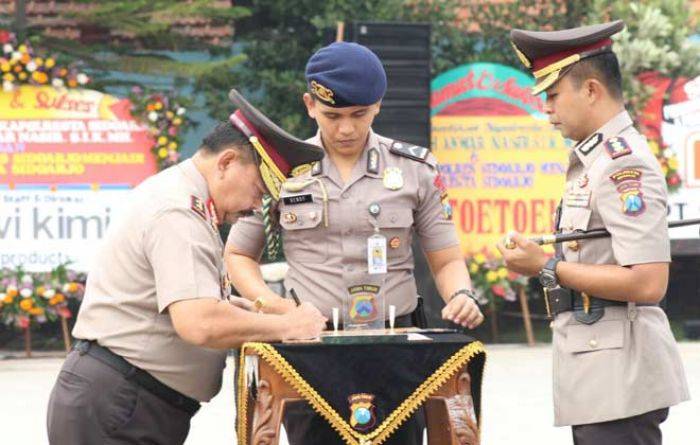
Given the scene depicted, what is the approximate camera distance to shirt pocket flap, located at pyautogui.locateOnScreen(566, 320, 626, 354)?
413cm

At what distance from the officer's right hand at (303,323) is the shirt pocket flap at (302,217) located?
1.66ft

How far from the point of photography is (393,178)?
15.8ft

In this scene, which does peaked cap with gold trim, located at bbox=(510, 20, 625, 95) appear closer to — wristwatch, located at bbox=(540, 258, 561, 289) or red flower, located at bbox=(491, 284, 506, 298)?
wristwatch, located at bbox=(540, 258, 561, 289)

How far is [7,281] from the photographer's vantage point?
10875 mm

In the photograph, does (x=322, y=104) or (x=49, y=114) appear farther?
(x=49, y=114)

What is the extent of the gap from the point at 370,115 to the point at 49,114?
682 centimetres

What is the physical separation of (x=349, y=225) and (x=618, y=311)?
3.28 ft

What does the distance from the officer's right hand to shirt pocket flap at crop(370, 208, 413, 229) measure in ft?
A: 1.86

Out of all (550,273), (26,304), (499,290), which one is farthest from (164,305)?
(499,290)

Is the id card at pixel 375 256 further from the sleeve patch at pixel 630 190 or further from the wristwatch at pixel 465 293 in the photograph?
the sleeve patch at pixel 630 190

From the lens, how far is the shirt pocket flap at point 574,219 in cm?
414

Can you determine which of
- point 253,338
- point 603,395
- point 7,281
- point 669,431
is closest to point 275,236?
point 253,338

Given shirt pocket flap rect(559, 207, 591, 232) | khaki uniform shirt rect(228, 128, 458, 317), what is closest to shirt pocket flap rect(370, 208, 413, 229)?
khaki uniform shirt rect(228, 128, 458, 317)

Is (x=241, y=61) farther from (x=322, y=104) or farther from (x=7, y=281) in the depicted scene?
(x=322, y=104)
